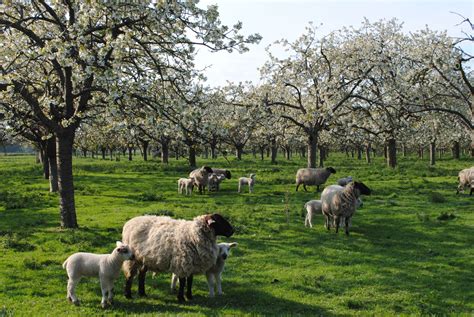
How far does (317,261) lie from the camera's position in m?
13.5

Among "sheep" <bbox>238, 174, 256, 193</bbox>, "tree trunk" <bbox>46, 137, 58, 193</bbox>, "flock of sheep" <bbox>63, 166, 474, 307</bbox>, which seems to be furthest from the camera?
"sheep" <bbox>238, 174, 256, 193</bbox>

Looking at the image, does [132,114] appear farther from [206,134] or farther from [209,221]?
[209,221]

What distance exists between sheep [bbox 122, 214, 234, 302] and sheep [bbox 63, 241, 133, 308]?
0.60 meters

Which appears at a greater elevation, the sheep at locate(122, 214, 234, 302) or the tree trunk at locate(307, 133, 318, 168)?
the tree trunk at locate(307, 133, 318, 168)

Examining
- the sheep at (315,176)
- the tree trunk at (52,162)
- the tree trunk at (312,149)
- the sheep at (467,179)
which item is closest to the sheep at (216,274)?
the sheep at (315,176)

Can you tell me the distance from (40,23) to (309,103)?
21.0m

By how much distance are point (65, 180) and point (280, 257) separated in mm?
9333

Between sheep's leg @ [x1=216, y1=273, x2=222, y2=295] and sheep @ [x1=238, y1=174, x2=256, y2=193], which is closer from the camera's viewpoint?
sheep's leg @ [x1=216, y1=273, x2=222, y2=295]

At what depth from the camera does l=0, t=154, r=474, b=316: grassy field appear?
396 inches

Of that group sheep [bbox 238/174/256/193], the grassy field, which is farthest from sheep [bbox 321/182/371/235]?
sheep [bbox 238/174/256/193]

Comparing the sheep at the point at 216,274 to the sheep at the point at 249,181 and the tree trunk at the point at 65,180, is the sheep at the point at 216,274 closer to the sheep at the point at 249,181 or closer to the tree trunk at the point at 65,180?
the tree trunk at the point at 65,180

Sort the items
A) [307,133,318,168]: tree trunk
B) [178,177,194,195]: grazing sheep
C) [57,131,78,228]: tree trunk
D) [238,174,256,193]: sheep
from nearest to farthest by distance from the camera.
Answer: [57,131,78,228]: tree trunk, [178,177,194,195]: grazing sheep, [238,174,256,193]: sheep, [307,133,318,168]: tree trunk

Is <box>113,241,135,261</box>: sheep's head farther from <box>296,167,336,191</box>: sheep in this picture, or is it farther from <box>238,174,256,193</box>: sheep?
<box>296,167,336,191</box>: sheep

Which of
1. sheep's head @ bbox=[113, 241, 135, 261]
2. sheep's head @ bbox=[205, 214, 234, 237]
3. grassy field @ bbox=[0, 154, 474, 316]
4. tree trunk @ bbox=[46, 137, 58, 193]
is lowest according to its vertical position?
grassy field @ bbox=[0, 154, 474, 316]
